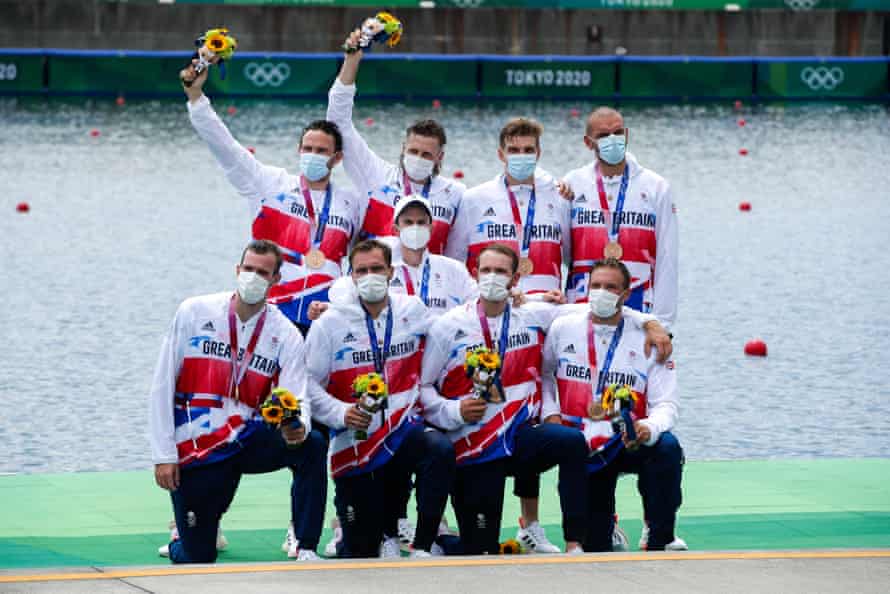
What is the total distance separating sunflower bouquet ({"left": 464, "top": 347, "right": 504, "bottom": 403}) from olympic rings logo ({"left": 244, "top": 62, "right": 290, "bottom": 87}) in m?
31.5

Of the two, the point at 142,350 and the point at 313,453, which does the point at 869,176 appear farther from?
the point at 313,453

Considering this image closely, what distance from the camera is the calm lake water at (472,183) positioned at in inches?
539

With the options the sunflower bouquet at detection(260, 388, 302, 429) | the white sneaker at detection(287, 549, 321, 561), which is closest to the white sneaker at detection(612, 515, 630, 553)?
the white sneaker at detection(287, 549, 321, 561)

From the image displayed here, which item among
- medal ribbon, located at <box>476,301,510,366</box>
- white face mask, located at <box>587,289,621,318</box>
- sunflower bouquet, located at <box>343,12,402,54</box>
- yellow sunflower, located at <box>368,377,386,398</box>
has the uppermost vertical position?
sunflower bouquet, located at <box>343,12,402,54</box>

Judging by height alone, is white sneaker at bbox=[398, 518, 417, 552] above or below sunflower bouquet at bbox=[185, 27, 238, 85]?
below

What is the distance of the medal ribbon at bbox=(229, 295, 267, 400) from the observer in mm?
8469

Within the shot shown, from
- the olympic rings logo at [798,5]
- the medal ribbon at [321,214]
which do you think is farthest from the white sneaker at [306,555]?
the olympic rings logo at [798,5]

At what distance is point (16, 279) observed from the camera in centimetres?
1988

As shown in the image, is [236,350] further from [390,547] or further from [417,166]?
[417,166]

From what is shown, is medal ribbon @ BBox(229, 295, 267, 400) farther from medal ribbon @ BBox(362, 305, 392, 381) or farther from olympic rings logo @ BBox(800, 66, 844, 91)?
olympic rings logo @ BBox(800, 66, 844, 91)

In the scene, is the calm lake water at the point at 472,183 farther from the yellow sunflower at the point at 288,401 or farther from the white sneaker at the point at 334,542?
the yellow sunflower at the point at 288,401

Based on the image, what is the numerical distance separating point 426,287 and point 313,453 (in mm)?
1091

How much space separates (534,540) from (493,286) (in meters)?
1.25

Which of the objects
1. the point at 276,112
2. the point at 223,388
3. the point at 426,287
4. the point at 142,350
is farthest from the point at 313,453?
the point at 276,112
